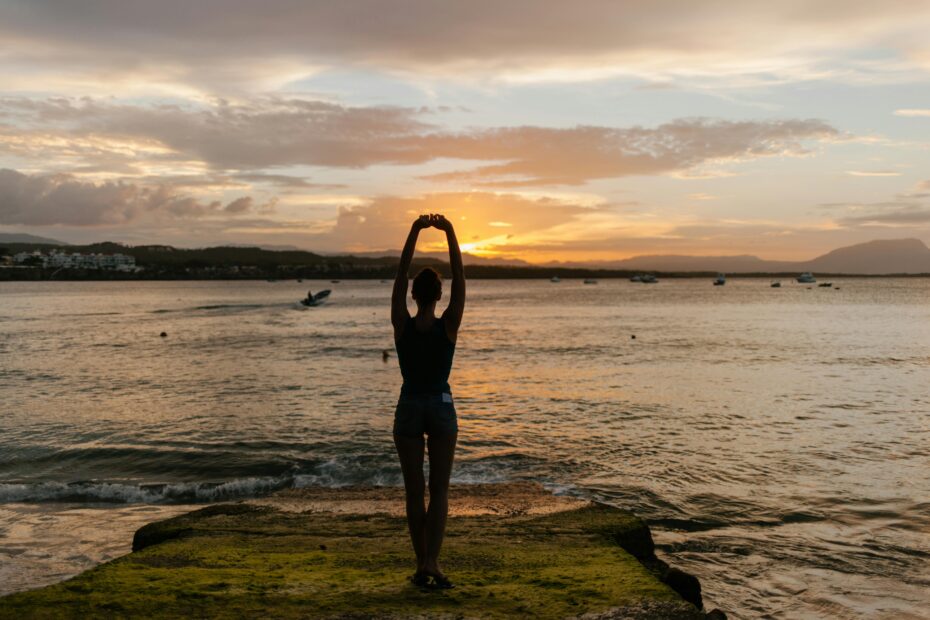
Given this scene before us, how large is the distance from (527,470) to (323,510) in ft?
21.5

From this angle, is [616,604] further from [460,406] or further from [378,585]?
[460,406]

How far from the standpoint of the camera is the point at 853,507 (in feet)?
39.5

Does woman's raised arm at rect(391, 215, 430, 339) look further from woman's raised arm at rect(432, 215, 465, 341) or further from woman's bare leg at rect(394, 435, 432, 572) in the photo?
woman's bare leg at rect(394, 435, 432, 572)

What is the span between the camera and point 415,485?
19.2 ft

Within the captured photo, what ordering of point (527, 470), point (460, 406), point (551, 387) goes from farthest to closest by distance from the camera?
point (551, 387), point (460, 406), point (527, 470)

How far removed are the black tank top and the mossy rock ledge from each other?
1754 millimetres

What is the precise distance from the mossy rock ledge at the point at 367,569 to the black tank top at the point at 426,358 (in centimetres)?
175

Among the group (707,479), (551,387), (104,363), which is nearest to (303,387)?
(551,387)

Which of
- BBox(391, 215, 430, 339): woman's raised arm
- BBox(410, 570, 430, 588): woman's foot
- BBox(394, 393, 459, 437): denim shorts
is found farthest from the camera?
BBox(410, 570, 430, 588): woman's foot

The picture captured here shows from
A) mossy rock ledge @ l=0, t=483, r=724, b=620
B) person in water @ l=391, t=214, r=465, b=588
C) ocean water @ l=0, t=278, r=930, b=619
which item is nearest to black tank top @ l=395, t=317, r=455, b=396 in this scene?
person in water @ l=391, t=214, r=465, b=588

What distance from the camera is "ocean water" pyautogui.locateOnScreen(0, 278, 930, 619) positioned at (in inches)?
388

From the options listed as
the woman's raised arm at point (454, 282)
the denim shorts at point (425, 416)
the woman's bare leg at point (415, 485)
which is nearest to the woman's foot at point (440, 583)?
the woman's bare leg at point (415, 485)

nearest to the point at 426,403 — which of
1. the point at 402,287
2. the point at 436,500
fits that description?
the point at 436,500

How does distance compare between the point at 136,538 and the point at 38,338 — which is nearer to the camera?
the point at 136,538
